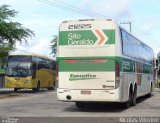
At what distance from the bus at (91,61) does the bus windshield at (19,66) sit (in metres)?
18.7

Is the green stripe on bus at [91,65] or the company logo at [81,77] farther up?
Result: the green stripe on bus at [91,65]

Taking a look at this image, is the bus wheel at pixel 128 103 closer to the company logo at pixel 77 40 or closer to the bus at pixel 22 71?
the company logo at pixel 77 40

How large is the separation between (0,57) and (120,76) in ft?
76.4

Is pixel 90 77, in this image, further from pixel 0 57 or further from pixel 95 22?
pixel 0 57

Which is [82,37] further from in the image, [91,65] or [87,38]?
[91,65]

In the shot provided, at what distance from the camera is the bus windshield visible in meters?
38.0

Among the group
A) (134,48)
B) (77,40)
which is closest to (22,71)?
(134,48)

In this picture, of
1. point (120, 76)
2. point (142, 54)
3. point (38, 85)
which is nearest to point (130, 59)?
point (120, 76)

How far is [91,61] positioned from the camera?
19.1 metres

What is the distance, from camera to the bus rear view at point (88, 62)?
18.9 m

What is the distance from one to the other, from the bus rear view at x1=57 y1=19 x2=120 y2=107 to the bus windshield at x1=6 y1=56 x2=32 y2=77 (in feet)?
61.4

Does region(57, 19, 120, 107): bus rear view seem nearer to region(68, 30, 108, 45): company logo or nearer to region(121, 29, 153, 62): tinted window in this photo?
region(68, 30, 108, 45): company logo

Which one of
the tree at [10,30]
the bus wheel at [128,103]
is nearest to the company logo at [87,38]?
the bus wheel at [128,103]

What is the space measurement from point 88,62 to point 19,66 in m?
19.6
